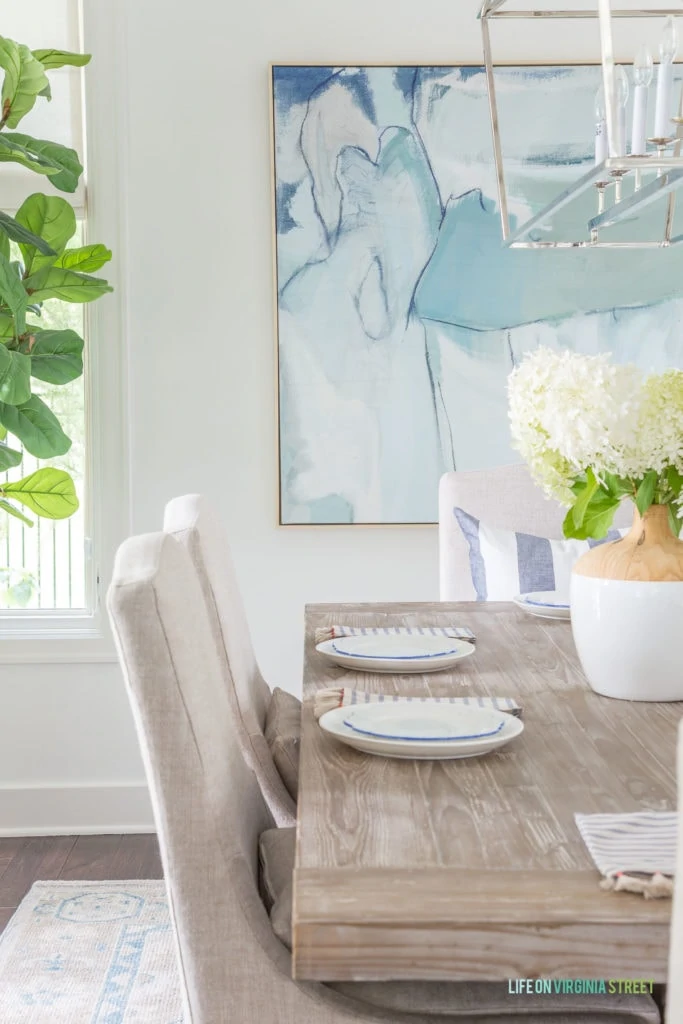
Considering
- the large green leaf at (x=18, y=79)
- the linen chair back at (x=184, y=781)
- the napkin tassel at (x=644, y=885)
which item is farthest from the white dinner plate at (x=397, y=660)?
the large green leaf at (x=18, y=79)

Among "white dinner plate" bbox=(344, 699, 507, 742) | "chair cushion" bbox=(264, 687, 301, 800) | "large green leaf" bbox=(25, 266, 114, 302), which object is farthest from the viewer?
"large green leaf" bbox=(25, 266, 114, 302)

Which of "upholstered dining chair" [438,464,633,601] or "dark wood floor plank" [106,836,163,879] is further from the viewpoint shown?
"dark wood floor plank" [106,836,163,879]

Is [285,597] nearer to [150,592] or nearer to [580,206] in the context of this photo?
[580,206]

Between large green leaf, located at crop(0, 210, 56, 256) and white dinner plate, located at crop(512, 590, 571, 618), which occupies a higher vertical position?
large green leaf, located at crop(0, 210, 56, 256)

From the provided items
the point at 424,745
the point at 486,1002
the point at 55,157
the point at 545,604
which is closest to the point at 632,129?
the point at 545,604

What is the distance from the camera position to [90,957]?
92.4 inches

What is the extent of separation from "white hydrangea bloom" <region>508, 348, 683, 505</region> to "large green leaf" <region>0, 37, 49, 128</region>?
1.72 m

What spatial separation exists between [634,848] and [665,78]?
1.05 meters

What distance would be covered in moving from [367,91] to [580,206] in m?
0.68

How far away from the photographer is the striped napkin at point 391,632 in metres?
1.82

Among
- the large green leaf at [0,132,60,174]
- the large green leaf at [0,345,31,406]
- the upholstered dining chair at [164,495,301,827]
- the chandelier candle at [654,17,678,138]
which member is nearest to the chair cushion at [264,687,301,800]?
the upholstered dining chair at [164,495,301,827]

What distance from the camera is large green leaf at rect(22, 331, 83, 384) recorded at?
2732 mm

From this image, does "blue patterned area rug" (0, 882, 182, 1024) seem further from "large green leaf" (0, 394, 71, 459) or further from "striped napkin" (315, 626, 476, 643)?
"large green leaf" (0, 394, 71, 459)

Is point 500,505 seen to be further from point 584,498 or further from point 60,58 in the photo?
point 60,58
